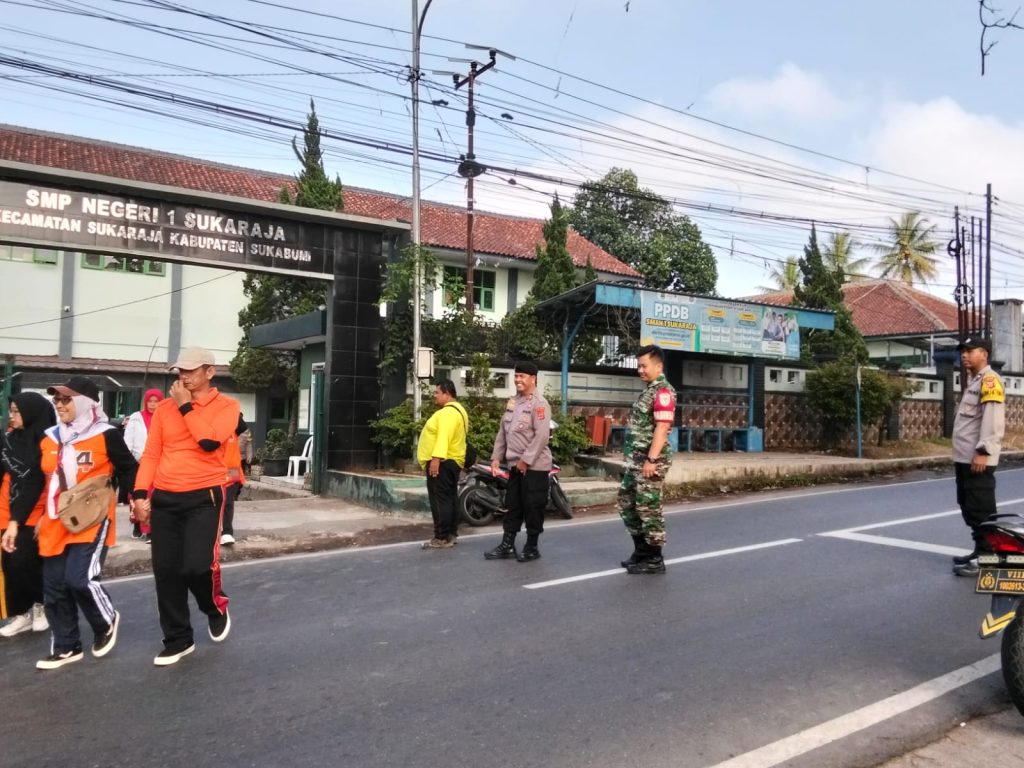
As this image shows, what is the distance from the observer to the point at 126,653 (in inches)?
193

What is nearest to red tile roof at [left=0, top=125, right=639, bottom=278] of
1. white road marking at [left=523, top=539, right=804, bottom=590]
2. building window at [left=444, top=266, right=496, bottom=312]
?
building window at [left=444, top=266, right=496, bottom=312]

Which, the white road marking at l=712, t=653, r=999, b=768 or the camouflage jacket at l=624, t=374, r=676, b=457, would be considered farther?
the camouflage jacket at l=624, t=374, r=676, b=457

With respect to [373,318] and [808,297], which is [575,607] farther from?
[808,297]

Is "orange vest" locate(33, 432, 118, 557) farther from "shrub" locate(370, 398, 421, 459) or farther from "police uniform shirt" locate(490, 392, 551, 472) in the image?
"shrub" locate(370, 398, 421, 459)

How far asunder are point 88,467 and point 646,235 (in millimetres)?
31421

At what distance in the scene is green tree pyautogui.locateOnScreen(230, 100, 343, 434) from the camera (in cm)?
2236

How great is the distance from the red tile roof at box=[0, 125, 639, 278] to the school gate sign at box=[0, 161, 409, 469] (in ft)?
34.9

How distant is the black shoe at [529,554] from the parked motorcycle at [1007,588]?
4.09 meters

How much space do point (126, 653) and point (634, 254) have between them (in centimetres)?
2964

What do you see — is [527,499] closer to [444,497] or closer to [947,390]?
[444,497]

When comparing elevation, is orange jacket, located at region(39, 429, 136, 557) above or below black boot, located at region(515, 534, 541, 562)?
above

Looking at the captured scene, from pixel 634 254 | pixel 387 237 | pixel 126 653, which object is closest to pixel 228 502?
pixel 126 653

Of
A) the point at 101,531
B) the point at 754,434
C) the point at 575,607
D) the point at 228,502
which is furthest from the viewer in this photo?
the point at 754,434

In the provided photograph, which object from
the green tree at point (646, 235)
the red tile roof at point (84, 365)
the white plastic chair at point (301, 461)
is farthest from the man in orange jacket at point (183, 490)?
the green tree at point (646, 235)
